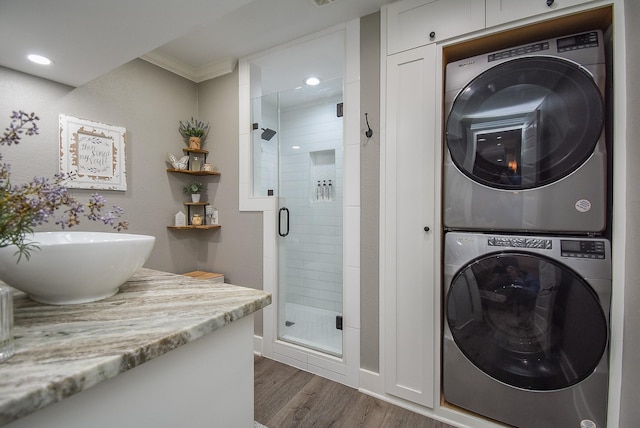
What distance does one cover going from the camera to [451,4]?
60.4 inches

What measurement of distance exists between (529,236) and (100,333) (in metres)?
1.69

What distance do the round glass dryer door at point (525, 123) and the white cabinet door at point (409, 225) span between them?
19 cm

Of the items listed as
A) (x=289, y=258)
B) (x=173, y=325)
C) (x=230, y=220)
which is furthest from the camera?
(x=230, y=220)

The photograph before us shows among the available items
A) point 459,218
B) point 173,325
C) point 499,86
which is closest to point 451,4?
point 499,86

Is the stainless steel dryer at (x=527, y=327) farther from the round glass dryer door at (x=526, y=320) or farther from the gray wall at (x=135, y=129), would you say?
the gray wall at (x=135, y=129)

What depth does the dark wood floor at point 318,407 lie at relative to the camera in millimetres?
1577

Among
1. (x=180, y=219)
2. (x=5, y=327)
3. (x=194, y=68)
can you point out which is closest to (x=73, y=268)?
(x=5, y=327)

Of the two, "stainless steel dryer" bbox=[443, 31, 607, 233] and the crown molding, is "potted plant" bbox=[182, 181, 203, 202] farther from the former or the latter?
"stainless steel dryer" bbox=[443, 31, 607, 233]

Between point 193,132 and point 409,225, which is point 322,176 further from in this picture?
point 193,132

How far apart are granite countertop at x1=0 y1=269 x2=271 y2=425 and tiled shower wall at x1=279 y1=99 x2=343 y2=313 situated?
1313 mm

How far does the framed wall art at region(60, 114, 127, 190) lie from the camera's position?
1.89 m

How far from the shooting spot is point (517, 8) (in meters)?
1.38

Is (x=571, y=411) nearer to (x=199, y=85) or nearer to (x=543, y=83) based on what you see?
(x=543, y=83)

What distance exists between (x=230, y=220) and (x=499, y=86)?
2.17m
